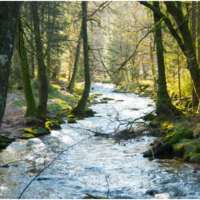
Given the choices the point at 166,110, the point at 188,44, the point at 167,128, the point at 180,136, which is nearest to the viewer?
the point at 180,136

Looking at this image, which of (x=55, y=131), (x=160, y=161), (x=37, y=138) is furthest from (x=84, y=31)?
(x=160, y=161)

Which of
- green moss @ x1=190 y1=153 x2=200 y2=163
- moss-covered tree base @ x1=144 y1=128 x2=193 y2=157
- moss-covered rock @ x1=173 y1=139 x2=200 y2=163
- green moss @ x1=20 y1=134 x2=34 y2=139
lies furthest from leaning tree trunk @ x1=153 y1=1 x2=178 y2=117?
green moss @ x1=20 y1=134 x2=34 y2=139

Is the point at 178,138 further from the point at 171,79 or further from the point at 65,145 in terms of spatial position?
the point at 171,79

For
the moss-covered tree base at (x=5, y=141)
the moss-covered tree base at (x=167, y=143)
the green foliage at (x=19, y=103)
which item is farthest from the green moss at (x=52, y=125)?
the moss-covered tree base at (x=167, y=143)

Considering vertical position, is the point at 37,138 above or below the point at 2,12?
below

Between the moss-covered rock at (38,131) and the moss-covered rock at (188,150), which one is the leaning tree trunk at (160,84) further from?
the moss-covered rock at (38,131)

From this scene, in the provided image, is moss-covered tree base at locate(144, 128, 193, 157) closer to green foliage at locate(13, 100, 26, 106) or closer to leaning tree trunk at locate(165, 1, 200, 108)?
leaning tree trunk at locate(165, 1, 200, 108)

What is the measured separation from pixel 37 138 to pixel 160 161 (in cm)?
520

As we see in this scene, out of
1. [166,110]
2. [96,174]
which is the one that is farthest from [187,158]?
[166,110]

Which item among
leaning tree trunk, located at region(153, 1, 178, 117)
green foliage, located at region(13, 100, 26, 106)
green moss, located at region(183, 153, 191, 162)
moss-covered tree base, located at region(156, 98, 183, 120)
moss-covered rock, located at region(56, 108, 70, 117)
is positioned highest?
leaning tree trunk, located at region(153, 1, 178, 117)

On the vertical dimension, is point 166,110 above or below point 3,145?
above

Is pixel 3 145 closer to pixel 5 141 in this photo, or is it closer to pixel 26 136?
pixel 5 141

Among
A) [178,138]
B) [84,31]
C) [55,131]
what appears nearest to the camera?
[178,138]

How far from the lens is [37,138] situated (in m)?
8.72
